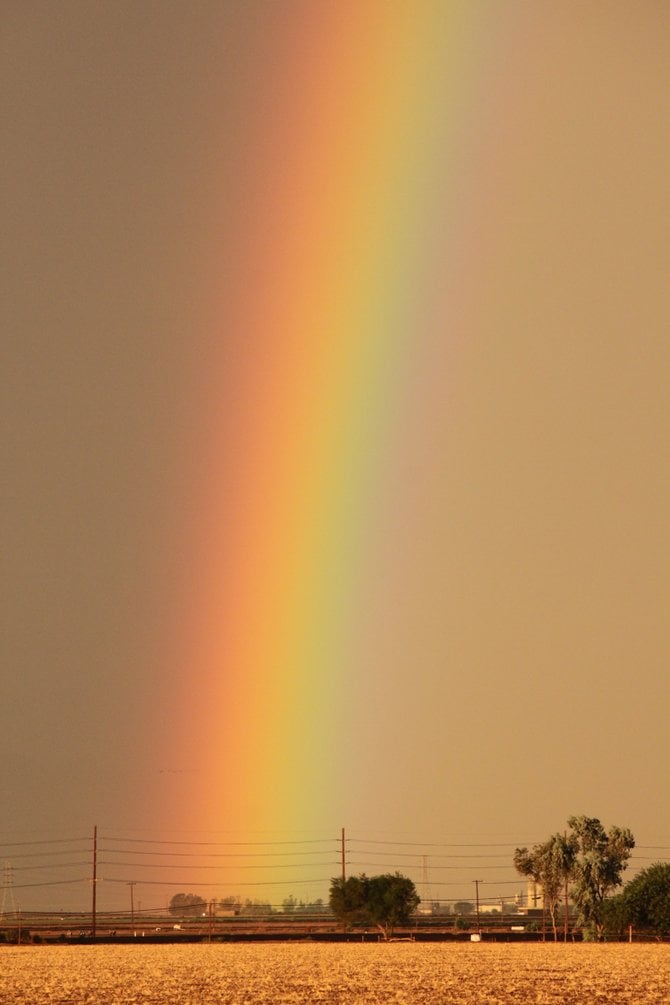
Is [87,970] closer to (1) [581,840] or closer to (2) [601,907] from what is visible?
(2) [601,907]

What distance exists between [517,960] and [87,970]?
27.9 meters

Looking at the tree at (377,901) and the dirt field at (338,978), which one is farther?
the tree at (377,901)

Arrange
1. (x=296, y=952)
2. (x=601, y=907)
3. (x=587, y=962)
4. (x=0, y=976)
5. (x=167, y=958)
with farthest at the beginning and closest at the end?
(x=601, y=907)
(x=296, y=952)
(x=167, y=958)
(x=587, y=962)
(x=0, y=976)

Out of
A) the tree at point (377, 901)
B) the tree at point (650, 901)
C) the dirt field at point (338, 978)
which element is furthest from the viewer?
the tree at point (377, 901)

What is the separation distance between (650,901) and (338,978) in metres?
77.0

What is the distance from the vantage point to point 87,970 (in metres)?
74.9

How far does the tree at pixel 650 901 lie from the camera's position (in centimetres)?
13112

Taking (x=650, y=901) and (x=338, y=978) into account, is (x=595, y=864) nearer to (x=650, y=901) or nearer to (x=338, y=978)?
(x=650, y=901)

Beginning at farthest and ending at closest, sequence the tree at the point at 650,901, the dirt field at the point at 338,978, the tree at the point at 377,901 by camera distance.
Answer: the tree at the point at 377,901 → the tree at the point at 650,901 → the dirt field at the point at 338,978

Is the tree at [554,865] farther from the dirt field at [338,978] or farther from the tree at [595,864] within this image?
the dirt field at [338,978]

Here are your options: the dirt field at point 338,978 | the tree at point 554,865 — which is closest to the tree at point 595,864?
the tree at point 554,865

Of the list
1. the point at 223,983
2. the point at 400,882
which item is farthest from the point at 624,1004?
the point at 400,882

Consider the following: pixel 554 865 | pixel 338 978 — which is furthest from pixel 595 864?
pixel 338 978

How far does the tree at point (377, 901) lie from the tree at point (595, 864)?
19611mm
